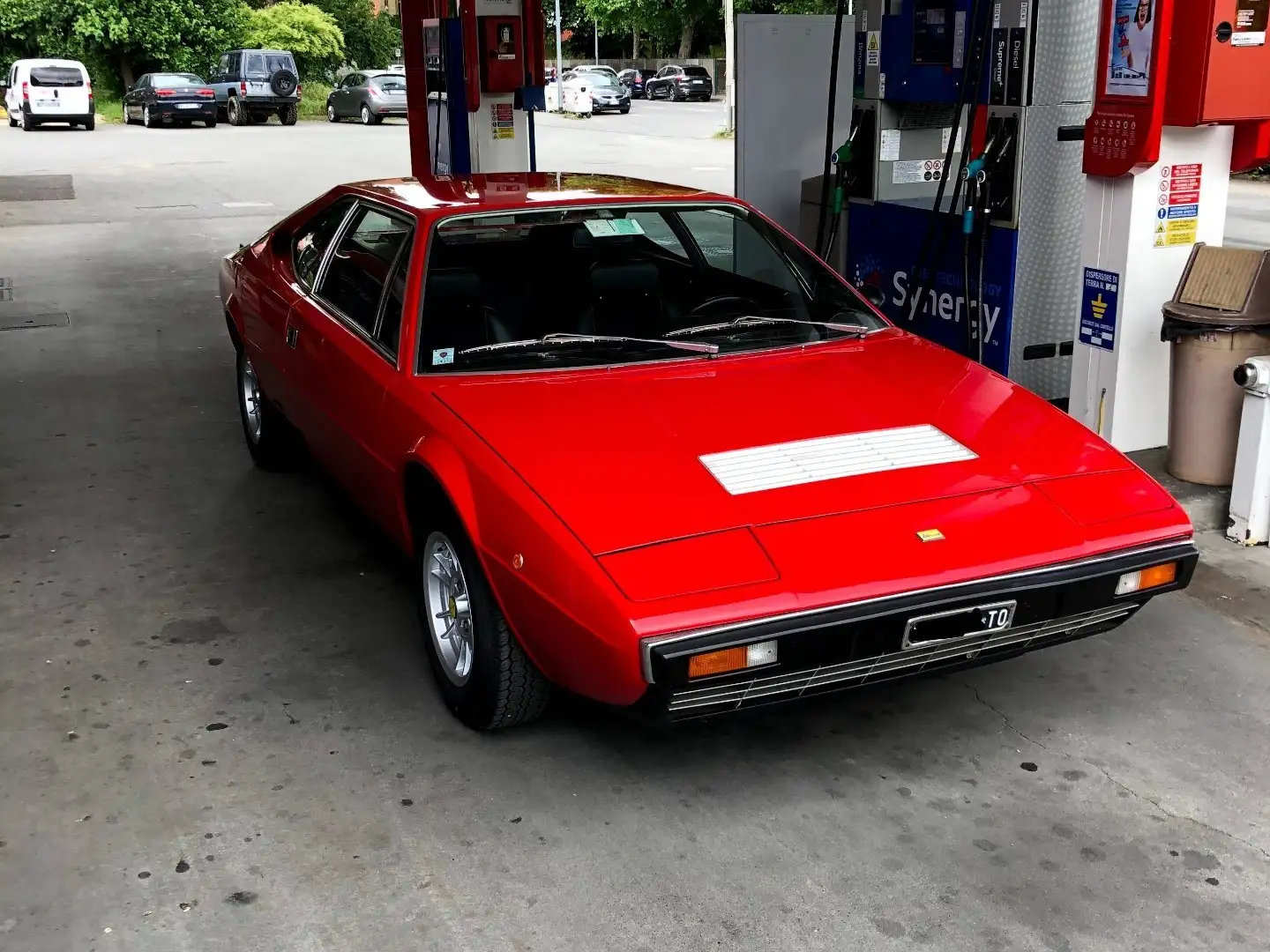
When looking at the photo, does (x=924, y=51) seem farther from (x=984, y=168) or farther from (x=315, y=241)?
(x=315, y=241)

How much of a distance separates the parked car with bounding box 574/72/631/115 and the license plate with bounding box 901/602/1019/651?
36452mm

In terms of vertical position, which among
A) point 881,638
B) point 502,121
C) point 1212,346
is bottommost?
point 881,638

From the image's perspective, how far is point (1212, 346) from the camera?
5.25m

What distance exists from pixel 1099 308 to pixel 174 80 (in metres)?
30.4

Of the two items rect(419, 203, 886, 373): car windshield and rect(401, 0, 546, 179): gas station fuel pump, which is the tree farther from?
rect(419, 203, 886, 373): car windshield

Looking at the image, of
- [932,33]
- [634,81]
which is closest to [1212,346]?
[932,33]

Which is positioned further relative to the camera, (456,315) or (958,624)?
(456,315)

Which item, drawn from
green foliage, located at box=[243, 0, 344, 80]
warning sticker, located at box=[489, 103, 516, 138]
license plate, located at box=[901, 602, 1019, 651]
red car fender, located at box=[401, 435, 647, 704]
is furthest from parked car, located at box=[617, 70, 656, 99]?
license plate, located at box=[901, 602, 1019, 651]

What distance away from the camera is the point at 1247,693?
13.1 ft

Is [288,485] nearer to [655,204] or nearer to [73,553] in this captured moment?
[73,553]

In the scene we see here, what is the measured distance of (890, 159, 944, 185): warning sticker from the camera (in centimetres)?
Answer: 730

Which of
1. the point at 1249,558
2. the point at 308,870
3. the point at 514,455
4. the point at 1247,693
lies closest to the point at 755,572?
the point at 514,455

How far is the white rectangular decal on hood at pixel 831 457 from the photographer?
3.41 metres

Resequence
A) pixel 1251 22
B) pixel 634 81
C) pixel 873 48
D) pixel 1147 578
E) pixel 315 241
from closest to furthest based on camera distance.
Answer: pixel 1147 578 < pixel 1251 22 < pixel 315 241 < pixel 873 48 < pixel 634 81
